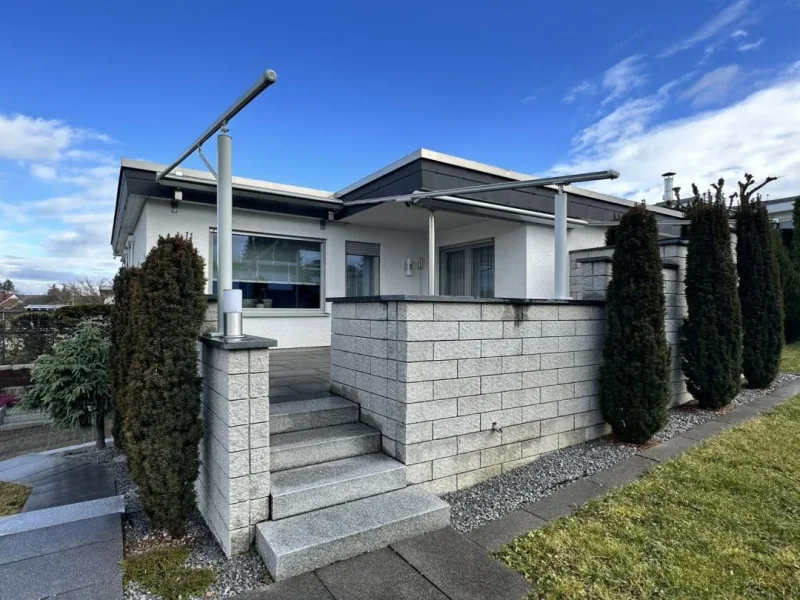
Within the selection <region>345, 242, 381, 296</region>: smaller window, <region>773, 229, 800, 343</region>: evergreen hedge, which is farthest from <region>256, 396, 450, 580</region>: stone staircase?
<region>773, 229, 800, 343</region>: evergreen hedge

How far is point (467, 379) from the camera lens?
3164 mm

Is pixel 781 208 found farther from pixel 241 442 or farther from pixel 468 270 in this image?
pixel 241 442

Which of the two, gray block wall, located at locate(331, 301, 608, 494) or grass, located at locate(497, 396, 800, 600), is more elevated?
gray block wall, located at locate(331, 301, 608, 494)

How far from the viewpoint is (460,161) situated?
5980mm

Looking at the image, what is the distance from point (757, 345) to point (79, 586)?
283 inches

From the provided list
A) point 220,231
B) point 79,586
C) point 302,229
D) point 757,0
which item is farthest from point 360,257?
point 757,0

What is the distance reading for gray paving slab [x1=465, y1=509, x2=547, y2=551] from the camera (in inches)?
94.8

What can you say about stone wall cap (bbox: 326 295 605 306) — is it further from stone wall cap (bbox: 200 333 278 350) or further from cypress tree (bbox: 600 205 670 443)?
stone wall cap (bbox: 200 333 278 350)

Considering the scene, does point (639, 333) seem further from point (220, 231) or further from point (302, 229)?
point (302, 229)

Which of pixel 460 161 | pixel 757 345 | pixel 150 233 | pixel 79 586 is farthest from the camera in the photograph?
pixel 150 233

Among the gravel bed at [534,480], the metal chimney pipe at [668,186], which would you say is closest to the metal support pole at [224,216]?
the gravel bed at [534,480]

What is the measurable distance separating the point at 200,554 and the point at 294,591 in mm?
711

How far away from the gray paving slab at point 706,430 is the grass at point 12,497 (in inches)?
221

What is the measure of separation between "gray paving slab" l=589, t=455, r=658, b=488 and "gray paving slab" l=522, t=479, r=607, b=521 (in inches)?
3.8
